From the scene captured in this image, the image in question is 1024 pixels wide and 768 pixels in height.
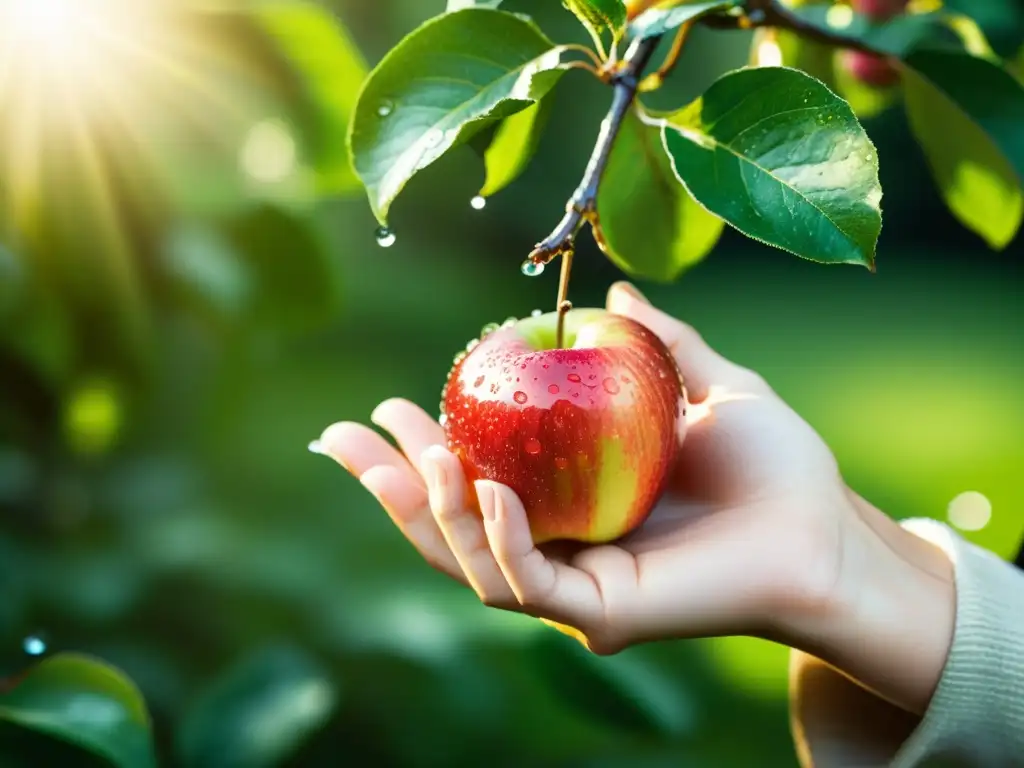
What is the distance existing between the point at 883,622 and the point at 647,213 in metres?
0.37

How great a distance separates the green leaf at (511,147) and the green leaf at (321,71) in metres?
0.13

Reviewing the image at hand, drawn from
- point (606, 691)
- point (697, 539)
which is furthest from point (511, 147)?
point (606, 691)

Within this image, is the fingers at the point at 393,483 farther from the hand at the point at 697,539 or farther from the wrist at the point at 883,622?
the wrist at the point at 883,622

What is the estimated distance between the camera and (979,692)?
2.88 ft

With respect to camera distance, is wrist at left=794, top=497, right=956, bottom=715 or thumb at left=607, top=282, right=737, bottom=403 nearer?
wrist at left=794, top=497, right=956, bottom=715

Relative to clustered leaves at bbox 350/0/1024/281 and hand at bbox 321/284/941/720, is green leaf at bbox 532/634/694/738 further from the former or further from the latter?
clustered leaves at bbox 350/0/1024/281

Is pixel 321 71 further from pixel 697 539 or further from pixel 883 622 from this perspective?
pixel 883 622

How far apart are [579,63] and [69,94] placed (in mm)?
424

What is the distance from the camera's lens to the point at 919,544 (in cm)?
98

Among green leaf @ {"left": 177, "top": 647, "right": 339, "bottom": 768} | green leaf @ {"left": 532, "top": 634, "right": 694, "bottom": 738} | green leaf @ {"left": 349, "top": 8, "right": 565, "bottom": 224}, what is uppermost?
green leaf @ {"left": 349, "top": 8, "right": 565, "bottom": 224}

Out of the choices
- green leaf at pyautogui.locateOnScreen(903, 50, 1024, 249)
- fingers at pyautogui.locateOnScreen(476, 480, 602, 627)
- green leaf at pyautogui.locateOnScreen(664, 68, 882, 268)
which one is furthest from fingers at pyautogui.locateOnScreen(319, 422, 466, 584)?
green leaf at pyautogui.locateOnScreen(903, 50, 1024, 249)

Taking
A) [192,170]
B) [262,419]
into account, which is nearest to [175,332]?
[192,170]

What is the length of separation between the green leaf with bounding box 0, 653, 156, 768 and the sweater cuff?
592 millimetres

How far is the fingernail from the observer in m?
0.75
